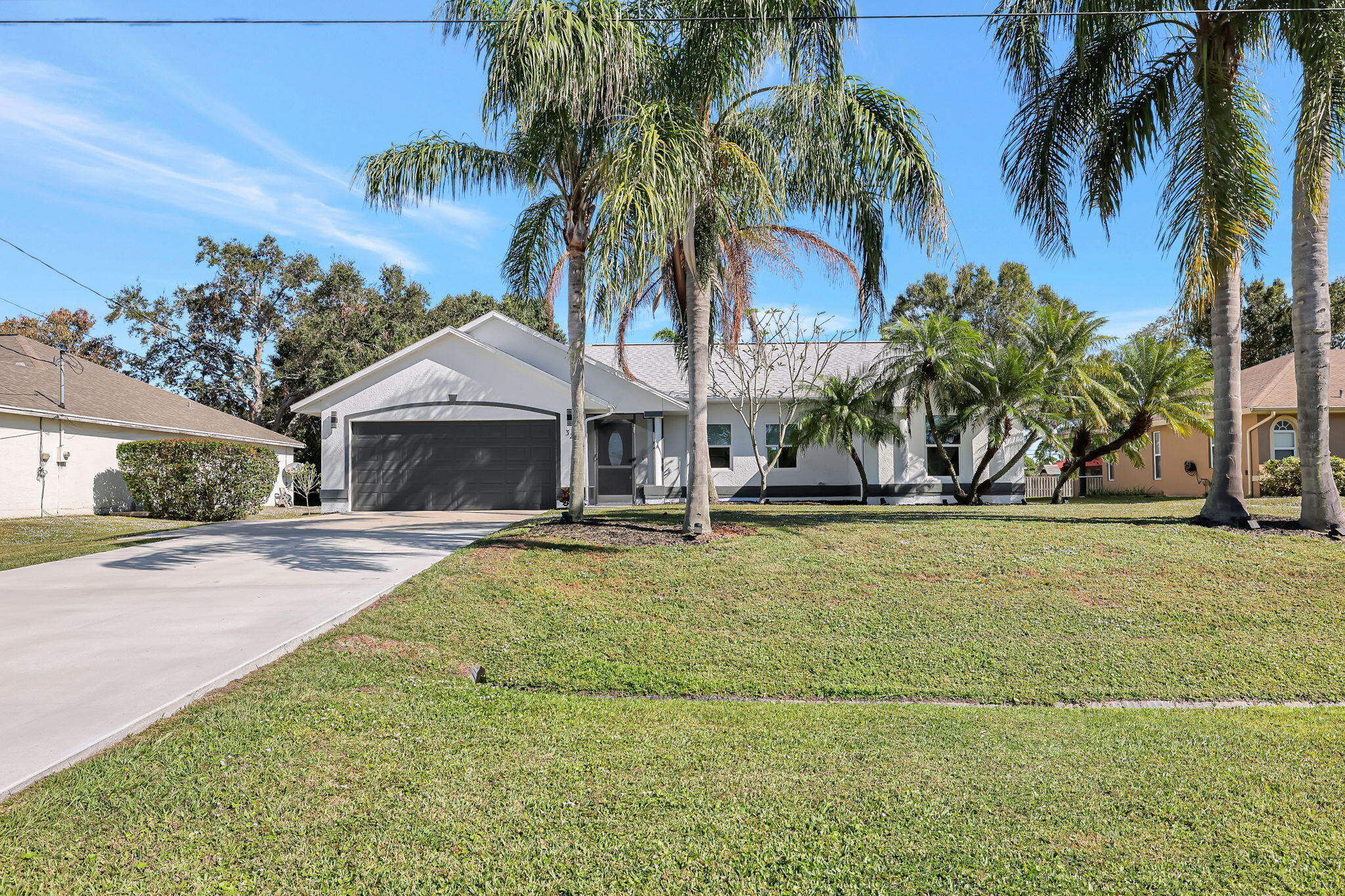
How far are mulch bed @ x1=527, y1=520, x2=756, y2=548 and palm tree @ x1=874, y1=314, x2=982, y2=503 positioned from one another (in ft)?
29.1

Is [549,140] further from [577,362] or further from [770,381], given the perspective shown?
[770,381]

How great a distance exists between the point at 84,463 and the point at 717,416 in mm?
16428

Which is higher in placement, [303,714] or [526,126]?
[526,126]

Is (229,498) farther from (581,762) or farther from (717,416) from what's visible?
(581,762)

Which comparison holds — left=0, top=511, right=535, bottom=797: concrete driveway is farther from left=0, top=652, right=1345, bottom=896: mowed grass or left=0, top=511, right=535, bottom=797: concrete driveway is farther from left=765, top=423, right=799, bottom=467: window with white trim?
left=765, top=423, right=799, bottom=467: window with white trim

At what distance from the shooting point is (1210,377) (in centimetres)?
2098

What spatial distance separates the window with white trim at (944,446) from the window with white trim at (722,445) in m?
5.47

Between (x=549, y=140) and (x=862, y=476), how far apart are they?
1323 centimetres

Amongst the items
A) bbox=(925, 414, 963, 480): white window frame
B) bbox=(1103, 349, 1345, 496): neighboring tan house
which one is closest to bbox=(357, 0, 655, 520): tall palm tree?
bbox=(925, 414, 963, 480): white window frame

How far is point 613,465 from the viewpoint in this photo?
70.5 feet

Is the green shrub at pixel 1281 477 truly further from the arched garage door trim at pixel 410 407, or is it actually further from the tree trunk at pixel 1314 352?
the arched garage door trim at pixel 410 407

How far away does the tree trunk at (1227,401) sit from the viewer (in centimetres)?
1121

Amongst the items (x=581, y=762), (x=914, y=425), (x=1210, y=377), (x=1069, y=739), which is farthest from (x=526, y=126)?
(x=1210, y=377)

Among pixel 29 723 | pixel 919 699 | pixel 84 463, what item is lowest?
pixel 919 699
